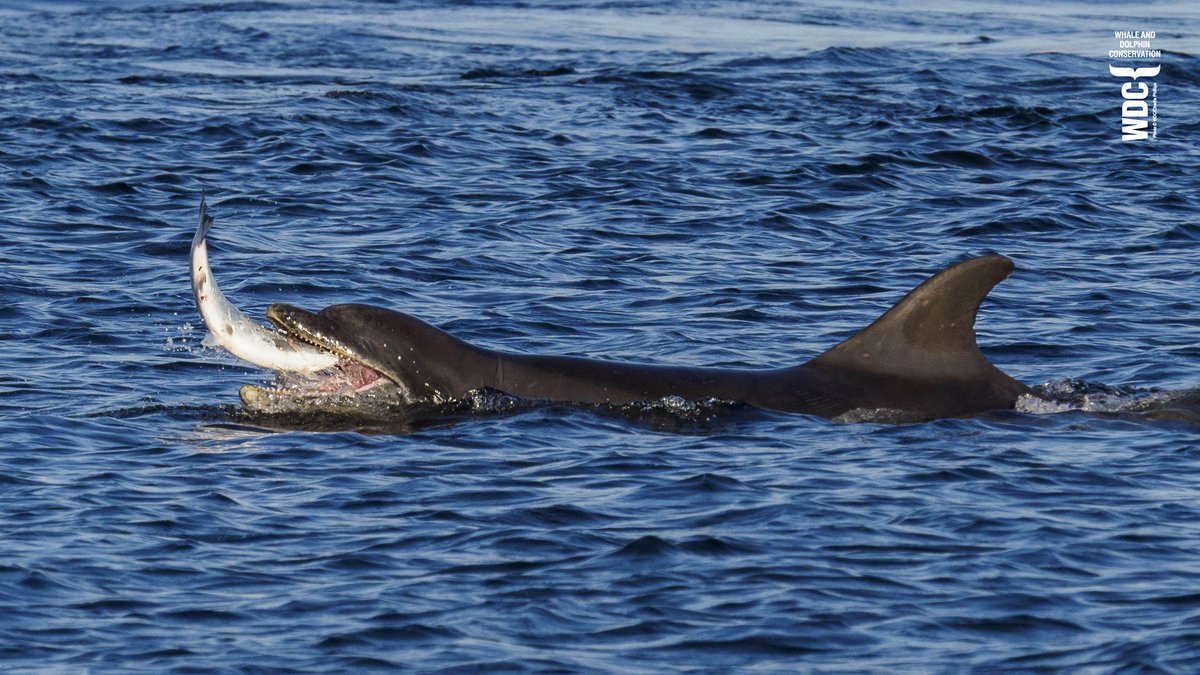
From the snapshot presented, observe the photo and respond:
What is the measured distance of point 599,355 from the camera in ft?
54.4

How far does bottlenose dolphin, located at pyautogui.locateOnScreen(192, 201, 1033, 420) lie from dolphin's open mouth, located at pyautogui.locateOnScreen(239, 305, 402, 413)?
0.01 metres

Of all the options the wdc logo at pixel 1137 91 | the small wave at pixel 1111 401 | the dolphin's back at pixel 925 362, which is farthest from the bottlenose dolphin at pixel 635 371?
the wdc logo at pixel 1137 91

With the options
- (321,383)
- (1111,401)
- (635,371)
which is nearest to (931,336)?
(1111,401)

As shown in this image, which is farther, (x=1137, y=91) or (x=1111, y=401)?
(x=1137, y=91)

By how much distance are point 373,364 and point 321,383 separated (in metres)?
0.63

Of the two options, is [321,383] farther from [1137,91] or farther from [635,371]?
[1137,91]

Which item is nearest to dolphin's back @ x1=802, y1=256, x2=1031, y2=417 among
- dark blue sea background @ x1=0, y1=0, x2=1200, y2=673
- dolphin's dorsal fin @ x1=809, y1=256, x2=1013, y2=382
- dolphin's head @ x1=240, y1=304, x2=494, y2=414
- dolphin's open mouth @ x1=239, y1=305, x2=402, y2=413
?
dolphin's dorsal fin @ x1=809, y1=256, x2=1013, y2=382

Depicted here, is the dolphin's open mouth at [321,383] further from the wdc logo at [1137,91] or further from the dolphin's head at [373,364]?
the wdc logo at [1137,91]

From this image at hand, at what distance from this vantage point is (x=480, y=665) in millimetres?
8891

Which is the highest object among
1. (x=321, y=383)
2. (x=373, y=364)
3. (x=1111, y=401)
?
(x=373, y=364)

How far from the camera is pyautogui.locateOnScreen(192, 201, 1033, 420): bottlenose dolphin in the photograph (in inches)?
543

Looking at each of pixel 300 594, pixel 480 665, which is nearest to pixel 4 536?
pixel 300 594

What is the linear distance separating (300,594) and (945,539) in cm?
367

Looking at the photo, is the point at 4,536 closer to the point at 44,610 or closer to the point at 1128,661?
the point at 44,610
